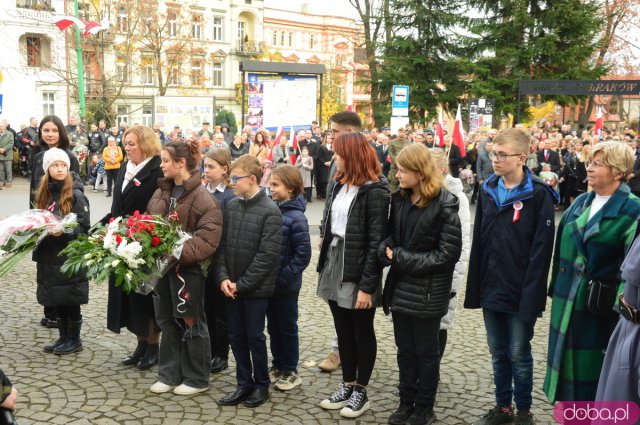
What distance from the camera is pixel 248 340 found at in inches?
186

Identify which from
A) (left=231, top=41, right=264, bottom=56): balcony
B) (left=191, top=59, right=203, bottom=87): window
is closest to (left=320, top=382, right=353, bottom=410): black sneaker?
(left=191, top=59, right=203, bottom=87): window

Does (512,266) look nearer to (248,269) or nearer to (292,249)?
(292,249)

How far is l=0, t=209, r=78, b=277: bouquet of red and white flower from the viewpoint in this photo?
4.96 meters

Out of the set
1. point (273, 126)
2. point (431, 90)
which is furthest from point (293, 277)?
point (431, 90)

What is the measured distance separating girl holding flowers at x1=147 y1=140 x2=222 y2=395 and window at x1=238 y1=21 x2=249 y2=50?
63077 millimetres

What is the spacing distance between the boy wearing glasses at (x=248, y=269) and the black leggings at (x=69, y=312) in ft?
5.69

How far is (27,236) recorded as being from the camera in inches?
200

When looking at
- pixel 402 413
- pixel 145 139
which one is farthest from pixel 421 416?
pixel 145 139

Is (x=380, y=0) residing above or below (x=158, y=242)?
Result: above

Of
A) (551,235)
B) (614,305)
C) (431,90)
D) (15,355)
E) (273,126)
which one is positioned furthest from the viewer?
(431,90)

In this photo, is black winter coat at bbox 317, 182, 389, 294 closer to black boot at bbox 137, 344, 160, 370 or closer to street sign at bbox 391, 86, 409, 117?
black boot at bbox 137, 344, 160, 370

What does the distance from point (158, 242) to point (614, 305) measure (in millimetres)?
2863

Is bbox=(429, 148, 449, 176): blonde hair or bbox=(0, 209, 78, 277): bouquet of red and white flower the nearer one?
bbox=(429, 148, 449, 176): blonde hair

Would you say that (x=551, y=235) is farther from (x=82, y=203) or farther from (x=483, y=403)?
(x=82, y=203)
